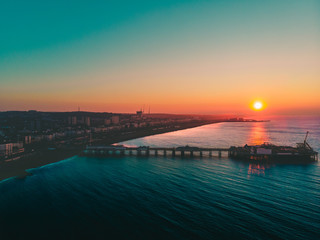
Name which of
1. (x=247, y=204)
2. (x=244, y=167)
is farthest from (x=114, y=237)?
(x=244, y=167)

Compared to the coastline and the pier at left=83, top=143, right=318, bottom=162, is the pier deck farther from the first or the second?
the coastline

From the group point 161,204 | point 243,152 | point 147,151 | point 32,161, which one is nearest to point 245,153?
point 243,152

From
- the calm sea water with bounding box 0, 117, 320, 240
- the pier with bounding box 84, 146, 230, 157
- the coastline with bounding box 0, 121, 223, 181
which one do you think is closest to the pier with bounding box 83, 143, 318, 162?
the pier with bounding box 84, 146, 230, 157

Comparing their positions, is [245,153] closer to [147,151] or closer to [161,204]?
[147,151]

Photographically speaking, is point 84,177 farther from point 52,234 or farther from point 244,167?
point 244,167

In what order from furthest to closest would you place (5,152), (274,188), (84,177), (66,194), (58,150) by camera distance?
(58,150)
(5,152)
(84,177)
(274,188)
(66,194)

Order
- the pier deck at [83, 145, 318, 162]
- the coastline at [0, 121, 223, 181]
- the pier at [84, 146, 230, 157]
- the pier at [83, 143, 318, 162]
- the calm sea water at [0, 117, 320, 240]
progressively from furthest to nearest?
the pier at [84, 146, 230, 157] < the pier deck at [83, 145, 318, 162] < the pier at [83, 143, 318, 162] < the coastline at [0, 121, 223, 181] < the calm sea water at [0, 117, 320, 240]

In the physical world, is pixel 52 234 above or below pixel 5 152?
below

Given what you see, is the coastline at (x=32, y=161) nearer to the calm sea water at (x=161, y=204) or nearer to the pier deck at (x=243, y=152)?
the calm sea water at (x=161, y=204)

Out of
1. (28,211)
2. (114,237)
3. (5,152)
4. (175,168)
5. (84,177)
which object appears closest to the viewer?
(114,237)
